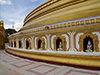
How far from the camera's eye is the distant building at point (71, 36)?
450 cm

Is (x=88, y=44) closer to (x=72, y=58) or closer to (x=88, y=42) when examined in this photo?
(x=88, y=42)

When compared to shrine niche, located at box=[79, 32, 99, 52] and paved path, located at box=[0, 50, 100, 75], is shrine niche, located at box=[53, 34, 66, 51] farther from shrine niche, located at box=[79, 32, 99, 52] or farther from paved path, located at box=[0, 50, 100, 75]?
paved path, located at box=[0, 50, 100, 75]

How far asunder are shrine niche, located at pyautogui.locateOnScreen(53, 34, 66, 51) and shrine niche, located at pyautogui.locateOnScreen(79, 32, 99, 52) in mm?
1238

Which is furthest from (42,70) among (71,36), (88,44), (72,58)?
(88,44)

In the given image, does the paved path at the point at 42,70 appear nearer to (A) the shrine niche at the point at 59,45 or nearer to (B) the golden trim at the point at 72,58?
(B) the golden trim at the point at 72,58

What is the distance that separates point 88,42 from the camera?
4.81 meters

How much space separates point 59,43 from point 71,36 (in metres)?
1.25

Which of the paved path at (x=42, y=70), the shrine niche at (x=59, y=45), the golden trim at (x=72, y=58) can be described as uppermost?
the shrine niche at (x=59, y=45)

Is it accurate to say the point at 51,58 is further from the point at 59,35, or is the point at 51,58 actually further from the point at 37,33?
the point at 37,33

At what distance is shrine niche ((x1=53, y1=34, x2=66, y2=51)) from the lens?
5.54m

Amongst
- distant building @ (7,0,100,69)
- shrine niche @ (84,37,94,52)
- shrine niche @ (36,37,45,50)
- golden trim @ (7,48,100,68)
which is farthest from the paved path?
shrine niche @ (36,37,45,50)

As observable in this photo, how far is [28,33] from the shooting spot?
7.73 m

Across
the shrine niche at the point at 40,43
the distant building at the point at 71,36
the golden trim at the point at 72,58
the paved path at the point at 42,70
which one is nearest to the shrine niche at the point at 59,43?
the distant building at the point at 71,36

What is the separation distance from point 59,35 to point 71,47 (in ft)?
4.37
